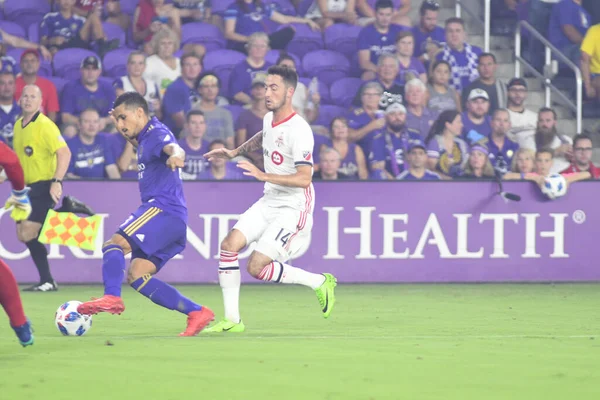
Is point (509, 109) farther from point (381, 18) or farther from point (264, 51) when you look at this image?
point (264, 51)

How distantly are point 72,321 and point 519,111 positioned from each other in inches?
376

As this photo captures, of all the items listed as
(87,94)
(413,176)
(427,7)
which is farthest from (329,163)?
(427,7)

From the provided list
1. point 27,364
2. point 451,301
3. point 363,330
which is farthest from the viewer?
point 451,301

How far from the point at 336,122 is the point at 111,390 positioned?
9.48m

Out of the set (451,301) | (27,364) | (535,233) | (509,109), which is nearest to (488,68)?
(509,109)

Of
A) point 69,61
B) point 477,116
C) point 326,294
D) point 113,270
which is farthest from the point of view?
point 69,61

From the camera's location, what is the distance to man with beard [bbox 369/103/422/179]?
15.7 m

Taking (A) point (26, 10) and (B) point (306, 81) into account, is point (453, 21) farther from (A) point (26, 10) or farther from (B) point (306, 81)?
(A) point (26, 10)

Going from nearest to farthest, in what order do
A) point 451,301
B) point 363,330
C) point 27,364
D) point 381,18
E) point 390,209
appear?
point 27,364 < point 363,330 < point 451,301 < point 390,209 < point 381,18

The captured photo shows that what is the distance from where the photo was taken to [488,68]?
56.1 feet

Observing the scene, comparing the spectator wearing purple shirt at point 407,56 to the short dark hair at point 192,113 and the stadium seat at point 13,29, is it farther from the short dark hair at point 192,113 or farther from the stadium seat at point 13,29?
the stadium seat at point 13,29

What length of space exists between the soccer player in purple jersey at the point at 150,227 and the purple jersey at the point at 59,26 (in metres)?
7.90

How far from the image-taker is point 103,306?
868 centimetres

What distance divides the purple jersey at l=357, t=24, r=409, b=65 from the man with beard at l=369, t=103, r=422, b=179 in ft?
4.94
